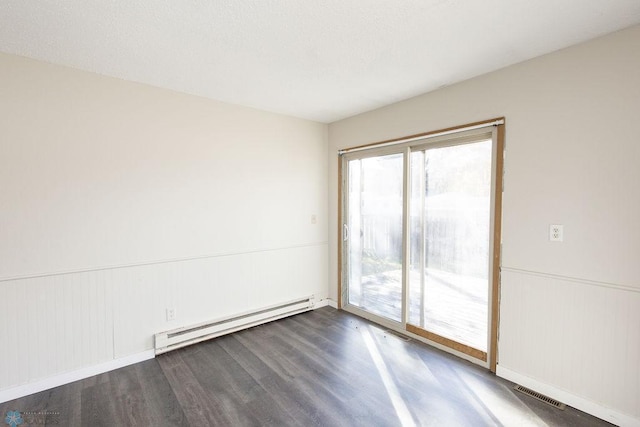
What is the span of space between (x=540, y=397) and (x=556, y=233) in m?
1.23

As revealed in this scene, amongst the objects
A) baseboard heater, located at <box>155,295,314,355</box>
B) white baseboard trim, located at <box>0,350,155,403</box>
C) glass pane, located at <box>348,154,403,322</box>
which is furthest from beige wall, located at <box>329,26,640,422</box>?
white baseboard trim, located at <box>0,350,155,403</box>

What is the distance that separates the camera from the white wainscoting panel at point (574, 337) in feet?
6.30

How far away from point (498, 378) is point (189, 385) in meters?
2.52

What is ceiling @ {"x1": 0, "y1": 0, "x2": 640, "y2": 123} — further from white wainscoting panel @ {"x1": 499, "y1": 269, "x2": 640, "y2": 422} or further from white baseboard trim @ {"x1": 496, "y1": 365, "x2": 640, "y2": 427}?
white baseboard trim @ {"x1": 496, "y1": 365, "x2": 640, "y2": 427}

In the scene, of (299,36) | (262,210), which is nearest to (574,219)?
(299,36)

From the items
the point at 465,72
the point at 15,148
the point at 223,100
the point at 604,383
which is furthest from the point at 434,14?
the point at 15,148

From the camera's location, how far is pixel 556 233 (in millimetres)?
2201

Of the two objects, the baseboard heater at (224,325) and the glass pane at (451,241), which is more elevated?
the glass pane at (451,241)

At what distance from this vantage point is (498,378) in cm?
246

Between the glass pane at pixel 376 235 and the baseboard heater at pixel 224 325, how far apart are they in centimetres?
76

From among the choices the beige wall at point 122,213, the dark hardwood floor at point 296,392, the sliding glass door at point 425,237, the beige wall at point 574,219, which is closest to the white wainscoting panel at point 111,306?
the beige wall at point 122,213

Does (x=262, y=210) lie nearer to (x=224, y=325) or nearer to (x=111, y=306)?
(x=224, y=325)

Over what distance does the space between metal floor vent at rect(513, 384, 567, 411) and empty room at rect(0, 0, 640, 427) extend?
0.02 metres

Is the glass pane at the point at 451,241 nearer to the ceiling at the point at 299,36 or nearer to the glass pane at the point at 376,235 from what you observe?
the glass pane at the point at 376,235
